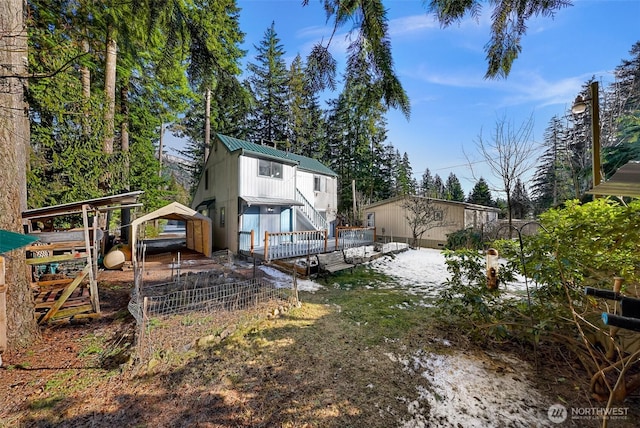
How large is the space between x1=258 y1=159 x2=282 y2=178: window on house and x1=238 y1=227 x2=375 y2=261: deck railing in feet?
10.9

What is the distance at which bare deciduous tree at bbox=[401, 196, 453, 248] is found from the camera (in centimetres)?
1540

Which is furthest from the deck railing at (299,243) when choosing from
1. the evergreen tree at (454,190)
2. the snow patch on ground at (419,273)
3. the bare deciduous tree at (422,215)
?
the evergreen tree at (454,190)

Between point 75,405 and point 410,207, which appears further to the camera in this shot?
point 410,207

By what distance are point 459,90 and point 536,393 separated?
28.2ft

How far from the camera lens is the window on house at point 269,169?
1215cm

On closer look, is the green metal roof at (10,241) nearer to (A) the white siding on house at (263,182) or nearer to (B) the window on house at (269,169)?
(A) the white siding on house at (263,182)

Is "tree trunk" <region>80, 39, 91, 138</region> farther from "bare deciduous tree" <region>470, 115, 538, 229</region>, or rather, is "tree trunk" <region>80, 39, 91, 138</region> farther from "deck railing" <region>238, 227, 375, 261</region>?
"bare deciduous tree" <region>470, 115, 538, 229</region>

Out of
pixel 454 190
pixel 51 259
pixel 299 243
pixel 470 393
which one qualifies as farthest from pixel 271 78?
pixel 454 190

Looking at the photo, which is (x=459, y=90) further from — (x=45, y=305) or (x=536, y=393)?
(x=45, y=305)

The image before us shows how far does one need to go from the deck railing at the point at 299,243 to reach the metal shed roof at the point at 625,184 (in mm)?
7801

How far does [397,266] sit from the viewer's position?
10391mm

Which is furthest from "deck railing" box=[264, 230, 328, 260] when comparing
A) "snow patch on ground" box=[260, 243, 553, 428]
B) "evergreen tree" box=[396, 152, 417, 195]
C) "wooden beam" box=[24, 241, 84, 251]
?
"evergreen tree" box=[396, 152, 417, 195]

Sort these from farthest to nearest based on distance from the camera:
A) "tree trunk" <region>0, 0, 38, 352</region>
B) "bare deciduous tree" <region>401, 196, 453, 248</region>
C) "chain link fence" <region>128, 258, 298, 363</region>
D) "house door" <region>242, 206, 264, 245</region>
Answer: "bare deciduous tree" <region>401, 196, 453, 248</region>, "house door" <region>242, 206, 264, 245</region>, "chain link fence" <region>128, 258, 298, 363</region>, "tree trunk" <region>0, 0, 38, 352</region>

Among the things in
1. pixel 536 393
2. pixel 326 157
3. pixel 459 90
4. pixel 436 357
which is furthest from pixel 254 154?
pixel 326 157
